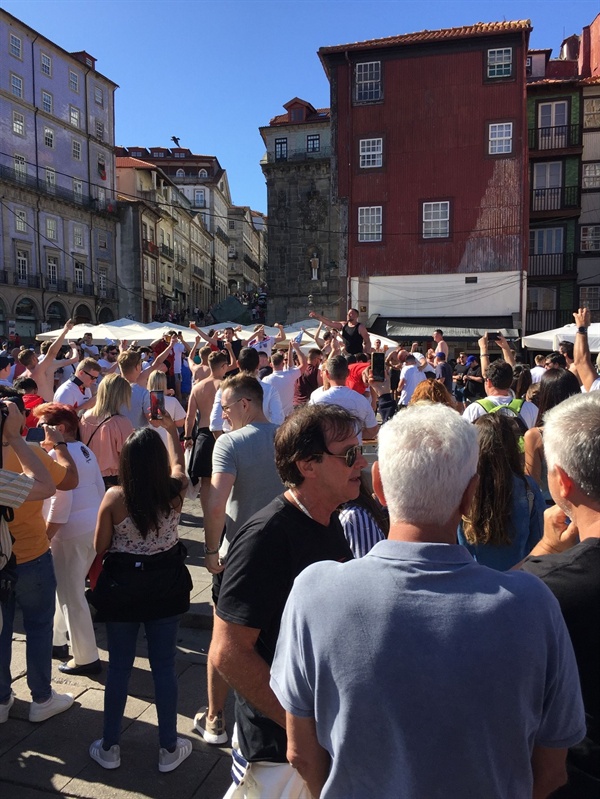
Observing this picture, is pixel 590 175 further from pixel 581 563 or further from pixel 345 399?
pixel 581 563

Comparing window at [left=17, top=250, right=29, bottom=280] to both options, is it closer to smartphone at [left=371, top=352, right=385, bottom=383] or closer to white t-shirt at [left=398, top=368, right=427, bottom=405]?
white t-shirt at [left=398, top=368, right=427, bottom=405]

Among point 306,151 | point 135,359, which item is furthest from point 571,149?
point 135,359

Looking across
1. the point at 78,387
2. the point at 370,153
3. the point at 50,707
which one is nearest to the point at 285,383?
the point at 78,387

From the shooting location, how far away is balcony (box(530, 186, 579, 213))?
3092cm

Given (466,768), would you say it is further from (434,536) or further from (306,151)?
(306,151)

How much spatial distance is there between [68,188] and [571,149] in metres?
35.6

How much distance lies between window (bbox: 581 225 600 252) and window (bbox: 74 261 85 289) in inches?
1393

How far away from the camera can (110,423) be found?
5.05 meters

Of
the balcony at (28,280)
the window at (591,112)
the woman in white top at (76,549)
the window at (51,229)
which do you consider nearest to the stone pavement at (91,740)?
the woman in white top at (76,549)

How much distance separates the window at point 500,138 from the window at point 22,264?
104 feet

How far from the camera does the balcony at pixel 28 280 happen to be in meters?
41.7

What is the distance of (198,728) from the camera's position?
140 inches

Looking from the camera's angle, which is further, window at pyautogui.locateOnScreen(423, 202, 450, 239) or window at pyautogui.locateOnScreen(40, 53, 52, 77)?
window at pyautogui.locateOnScreen(40, 53, 52, 77)

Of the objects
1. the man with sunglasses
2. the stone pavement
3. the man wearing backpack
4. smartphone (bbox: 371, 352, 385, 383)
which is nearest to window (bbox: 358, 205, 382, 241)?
smartphone (bbox: 371, 352, 385, 383)
